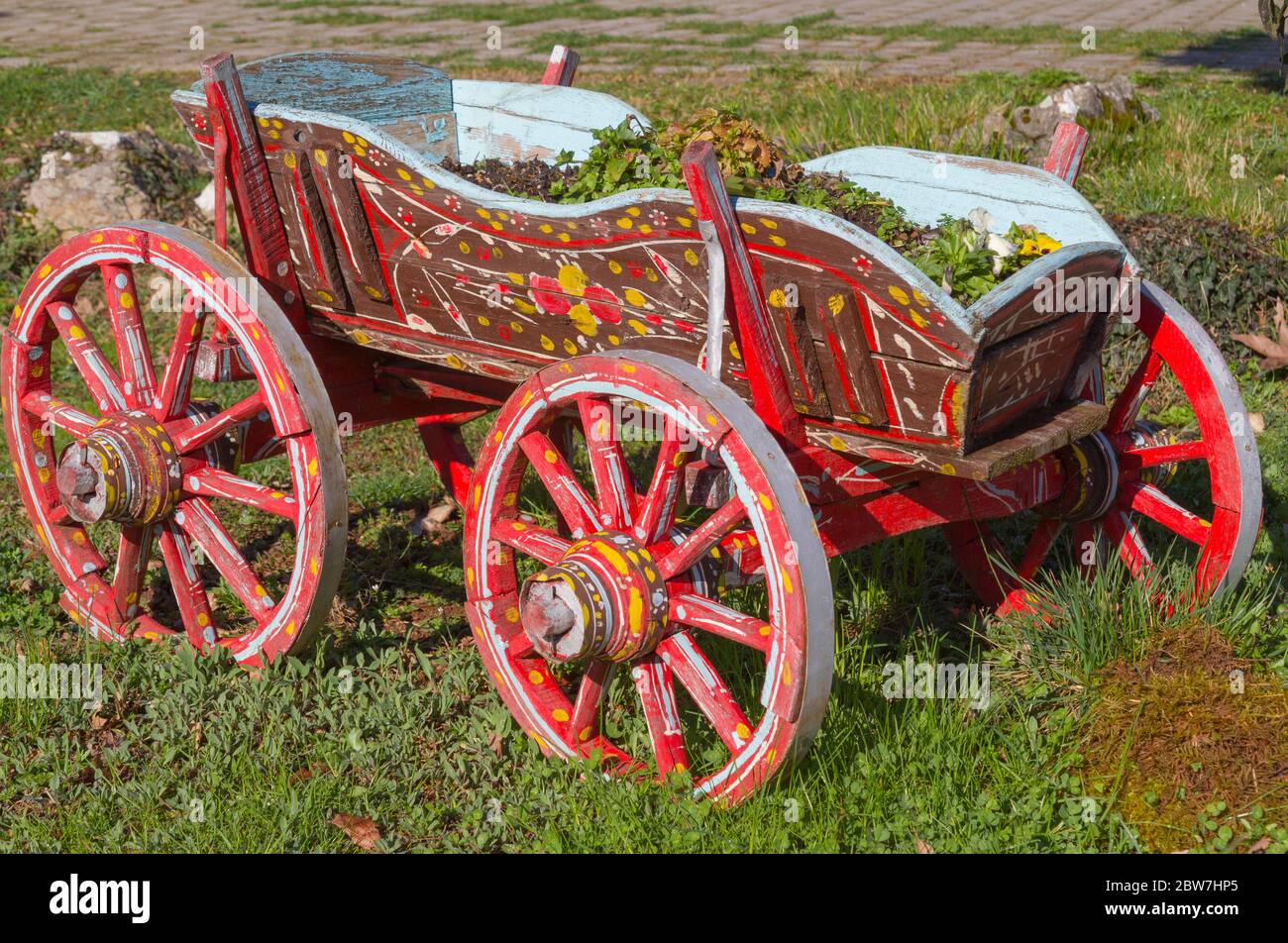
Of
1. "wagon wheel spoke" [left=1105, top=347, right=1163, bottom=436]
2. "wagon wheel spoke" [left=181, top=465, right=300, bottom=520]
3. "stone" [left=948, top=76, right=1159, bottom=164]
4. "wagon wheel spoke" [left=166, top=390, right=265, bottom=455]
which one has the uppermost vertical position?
"stone" [left=948, top=76, right=1159, bottom=164]

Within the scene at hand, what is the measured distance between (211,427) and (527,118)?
140 cm

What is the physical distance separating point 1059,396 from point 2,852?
8.11 ft

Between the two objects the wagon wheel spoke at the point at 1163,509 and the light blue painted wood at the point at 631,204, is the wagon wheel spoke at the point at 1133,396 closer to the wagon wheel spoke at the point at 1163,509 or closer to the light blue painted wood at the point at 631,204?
the wagon wheel spoke at the point at 1163,509

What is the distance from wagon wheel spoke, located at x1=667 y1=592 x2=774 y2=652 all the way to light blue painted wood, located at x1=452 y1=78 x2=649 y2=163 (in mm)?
1575

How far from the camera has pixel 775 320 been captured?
9.32 ft

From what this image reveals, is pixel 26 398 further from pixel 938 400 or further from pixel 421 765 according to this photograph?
pixel 938 400

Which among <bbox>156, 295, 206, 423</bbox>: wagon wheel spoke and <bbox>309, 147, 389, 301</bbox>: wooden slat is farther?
<bbox>156, 295, 206, 423</bbox>: wagon wheel spoke

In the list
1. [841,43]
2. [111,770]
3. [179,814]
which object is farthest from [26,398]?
[841,43]

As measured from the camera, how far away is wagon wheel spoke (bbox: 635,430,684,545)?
2908 millimetres

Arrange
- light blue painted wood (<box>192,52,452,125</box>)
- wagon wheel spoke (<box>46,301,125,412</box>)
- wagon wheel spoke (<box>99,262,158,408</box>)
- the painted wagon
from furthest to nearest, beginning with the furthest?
light blue painted wood (<box>192,52,452,125</box>) → wagon wheel spoke (<box>46,301,125,412</box>) → wagon wheel spoke (<box>99,262,158,408</box>) → the painted wagon

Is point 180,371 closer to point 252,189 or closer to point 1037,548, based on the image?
point 252,189

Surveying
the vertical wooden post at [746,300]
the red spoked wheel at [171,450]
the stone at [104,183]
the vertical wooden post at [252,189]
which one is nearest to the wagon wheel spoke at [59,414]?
the red spoked wheel at [171,450]

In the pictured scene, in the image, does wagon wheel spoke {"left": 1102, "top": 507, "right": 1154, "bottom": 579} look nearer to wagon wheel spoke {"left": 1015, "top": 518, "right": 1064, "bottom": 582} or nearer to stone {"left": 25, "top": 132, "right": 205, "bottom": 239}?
wagon wheel spoke {"left": 1015, "top": 518, "right": 1064, "bottom": 582}

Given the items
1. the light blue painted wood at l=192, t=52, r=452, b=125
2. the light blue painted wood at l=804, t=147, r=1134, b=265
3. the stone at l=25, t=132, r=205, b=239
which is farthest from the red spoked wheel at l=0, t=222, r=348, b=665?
the stone at l=25, t=132, r=205, b=239
